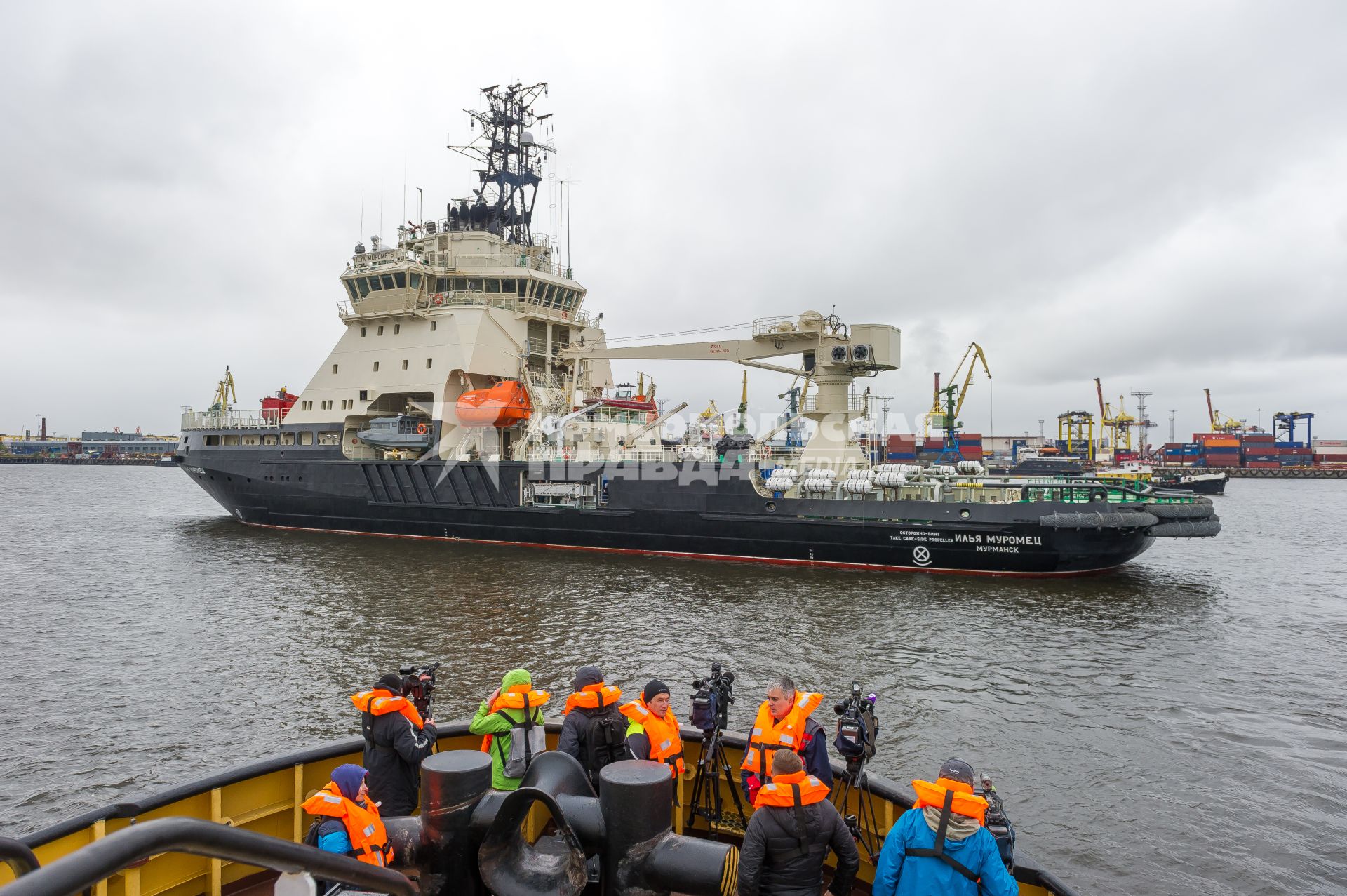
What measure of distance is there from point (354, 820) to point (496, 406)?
21885mm

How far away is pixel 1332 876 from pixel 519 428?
2313 cm

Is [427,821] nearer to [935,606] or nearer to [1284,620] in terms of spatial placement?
[935,606]

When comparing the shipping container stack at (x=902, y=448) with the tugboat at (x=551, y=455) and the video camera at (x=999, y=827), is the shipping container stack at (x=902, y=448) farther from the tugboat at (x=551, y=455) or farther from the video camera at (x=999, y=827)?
the video camera at (x=999, y=827)

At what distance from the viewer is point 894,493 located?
20.3 m

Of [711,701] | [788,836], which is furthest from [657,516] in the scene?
[788,836]

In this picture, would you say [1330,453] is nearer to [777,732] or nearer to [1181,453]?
[1181,453]

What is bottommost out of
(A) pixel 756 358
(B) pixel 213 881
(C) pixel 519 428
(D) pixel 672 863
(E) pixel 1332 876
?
(E) pixel 1332 876

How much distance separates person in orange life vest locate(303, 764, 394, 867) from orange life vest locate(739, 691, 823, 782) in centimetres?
204

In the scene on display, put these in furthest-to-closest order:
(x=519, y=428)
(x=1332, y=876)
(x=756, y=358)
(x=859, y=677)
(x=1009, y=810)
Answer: (x=519, y=428), (x=756, y=358), (x=859, y=677), (x=1009, y=810), (x=1332, y=876)

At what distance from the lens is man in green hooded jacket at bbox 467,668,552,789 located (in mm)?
4750

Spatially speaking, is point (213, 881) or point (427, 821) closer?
point (427, 821)

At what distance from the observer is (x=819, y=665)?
12711mm

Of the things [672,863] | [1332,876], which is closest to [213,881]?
[672,863]

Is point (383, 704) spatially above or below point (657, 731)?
above
